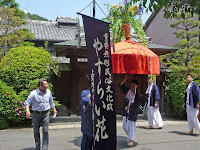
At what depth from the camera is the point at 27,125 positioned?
360 inches

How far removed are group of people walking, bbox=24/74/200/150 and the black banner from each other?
1.16 metres

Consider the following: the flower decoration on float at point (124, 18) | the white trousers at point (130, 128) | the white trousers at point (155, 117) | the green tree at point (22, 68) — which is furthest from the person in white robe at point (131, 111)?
the green tree at point (22, 68)

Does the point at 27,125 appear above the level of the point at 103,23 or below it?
below

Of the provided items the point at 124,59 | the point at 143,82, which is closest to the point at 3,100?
Result: the point at 124,59

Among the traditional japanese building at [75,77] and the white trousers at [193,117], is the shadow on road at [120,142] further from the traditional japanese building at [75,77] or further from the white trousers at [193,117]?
the traditional japanese building at [75,77]

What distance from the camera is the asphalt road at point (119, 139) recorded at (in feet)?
20.1

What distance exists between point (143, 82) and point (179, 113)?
2.76m

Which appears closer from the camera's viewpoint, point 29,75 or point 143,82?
point 29,75

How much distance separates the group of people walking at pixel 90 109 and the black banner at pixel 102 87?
3.79 feet

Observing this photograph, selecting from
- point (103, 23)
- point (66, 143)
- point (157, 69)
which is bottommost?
point (66, 143)

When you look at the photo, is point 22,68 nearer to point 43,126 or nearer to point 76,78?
point 76,78

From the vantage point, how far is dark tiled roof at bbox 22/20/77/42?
19.4 metres

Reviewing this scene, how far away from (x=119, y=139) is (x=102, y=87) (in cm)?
392

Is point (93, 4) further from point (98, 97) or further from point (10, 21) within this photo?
point (10, 21)
